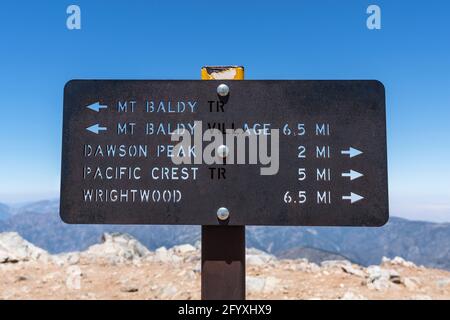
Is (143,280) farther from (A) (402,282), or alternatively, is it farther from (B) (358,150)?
(B) (358,150)

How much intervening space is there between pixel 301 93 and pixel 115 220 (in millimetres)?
1786

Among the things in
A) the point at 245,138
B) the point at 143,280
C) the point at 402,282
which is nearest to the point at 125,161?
the point at 245,138

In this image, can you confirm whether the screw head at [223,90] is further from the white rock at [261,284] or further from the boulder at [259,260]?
the boulder at [259,260]

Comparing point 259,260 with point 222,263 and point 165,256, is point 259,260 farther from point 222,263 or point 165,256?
point 222,263

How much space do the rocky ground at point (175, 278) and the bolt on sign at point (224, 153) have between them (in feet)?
16.9

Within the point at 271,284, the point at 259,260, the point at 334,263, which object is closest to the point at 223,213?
the point at 271,284

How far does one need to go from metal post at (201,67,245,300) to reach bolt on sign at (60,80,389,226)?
167 millimetres

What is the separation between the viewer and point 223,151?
304cm

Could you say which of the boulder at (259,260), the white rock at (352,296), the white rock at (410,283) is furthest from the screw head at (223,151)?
the boulder at (259,260)

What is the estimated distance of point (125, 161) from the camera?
3064 millimetres

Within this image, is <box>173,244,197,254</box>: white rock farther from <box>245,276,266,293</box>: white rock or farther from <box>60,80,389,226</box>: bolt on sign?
<box>60,80,389,226</box>: bolt on sign

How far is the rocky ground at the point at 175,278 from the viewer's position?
7754 mm

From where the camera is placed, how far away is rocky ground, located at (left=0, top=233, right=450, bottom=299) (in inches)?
305
